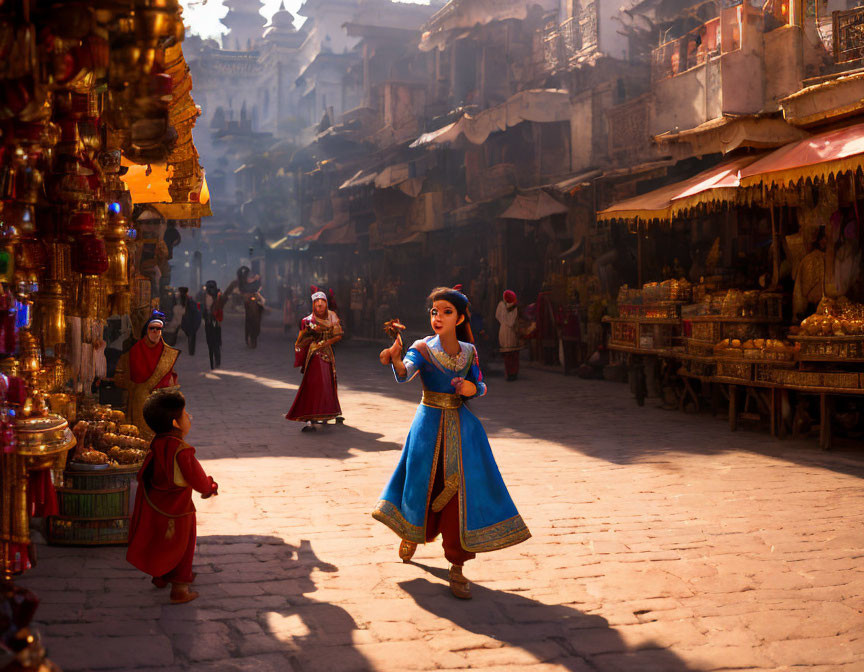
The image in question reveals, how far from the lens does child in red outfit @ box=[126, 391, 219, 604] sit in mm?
4938

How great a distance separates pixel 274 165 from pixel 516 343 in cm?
3744

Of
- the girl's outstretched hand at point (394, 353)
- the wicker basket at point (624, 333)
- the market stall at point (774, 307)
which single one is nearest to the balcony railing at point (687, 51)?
→ the market stall at point (774, 307)

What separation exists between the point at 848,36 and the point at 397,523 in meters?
9.99

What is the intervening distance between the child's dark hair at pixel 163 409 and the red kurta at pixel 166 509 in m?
0.10

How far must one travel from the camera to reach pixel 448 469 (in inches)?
206

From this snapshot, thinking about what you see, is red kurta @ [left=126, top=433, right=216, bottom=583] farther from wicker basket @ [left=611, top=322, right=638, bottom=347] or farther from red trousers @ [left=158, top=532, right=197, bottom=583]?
wicker basket @ [left=611, top=322, right=638, bottom=347]

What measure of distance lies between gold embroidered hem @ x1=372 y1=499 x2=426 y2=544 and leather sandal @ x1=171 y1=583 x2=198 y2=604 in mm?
1180

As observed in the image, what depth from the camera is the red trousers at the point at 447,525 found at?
5.08 m

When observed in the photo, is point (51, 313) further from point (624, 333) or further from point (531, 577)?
point (624, 333)

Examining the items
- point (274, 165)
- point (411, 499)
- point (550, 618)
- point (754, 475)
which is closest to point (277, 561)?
point (411, 499)

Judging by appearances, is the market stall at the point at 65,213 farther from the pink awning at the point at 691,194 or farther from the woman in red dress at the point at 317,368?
the pink awning at the point at 691,194

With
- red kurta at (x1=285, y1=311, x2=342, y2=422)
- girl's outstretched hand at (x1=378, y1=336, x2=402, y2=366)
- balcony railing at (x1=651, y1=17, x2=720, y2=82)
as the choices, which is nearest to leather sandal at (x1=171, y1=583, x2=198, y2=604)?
girl's outstretched hand at (x1=378, y1=336, x2=402, y2=366)

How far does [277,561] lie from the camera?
560cm

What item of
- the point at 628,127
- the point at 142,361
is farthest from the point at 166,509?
the point at 628,127
